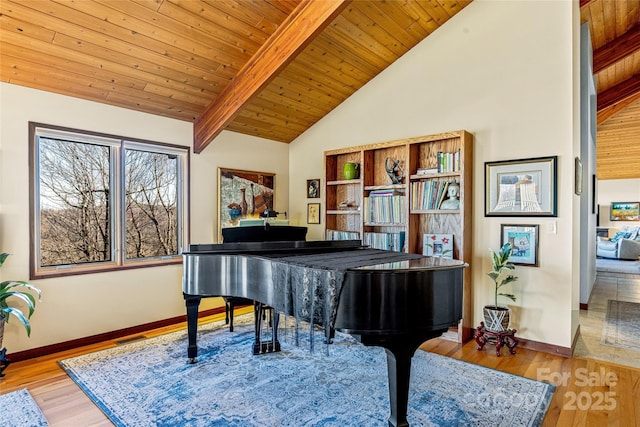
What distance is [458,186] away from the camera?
3.52 m

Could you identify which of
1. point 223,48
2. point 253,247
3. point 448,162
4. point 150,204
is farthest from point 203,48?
point 448,162

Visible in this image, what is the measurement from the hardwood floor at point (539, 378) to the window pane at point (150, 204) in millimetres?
1069

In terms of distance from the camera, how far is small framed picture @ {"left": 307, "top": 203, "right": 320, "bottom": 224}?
4930mm

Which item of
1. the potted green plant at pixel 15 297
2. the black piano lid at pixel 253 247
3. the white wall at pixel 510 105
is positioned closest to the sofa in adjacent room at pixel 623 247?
the white wall at pixel 510 105

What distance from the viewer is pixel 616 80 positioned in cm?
602

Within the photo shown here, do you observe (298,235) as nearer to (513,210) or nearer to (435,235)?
(435,235)

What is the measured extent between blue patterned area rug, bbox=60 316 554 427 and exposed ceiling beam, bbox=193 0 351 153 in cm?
233

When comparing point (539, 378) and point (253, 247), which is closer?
point (539, 378)

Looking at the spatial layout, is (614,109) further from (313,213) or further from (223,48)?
(223,48)

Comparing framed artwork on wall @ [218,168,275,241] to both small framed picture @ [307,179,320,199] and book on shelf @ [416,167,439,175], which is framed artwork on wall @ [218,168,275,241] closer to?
small framed picture @ [307,179,320,199]

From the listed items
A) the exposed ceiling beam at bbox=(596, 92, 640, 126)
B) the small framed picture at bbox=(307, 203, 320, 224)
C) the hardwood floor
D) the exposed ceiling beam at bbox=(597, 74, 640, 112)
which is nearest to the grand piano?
the hardwood floor

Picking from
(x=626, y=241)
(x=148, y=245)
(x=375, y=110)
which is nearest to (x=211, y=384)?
(x=148, y=245)

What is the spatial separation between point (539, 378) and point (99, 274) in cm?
395

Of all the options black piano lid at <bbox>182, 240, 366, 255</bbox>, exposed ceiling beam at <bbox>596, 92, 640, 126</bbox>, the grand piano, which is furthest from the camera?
exposed ceiling beam at <bbox>596, 92, 640, 126</bbox>
